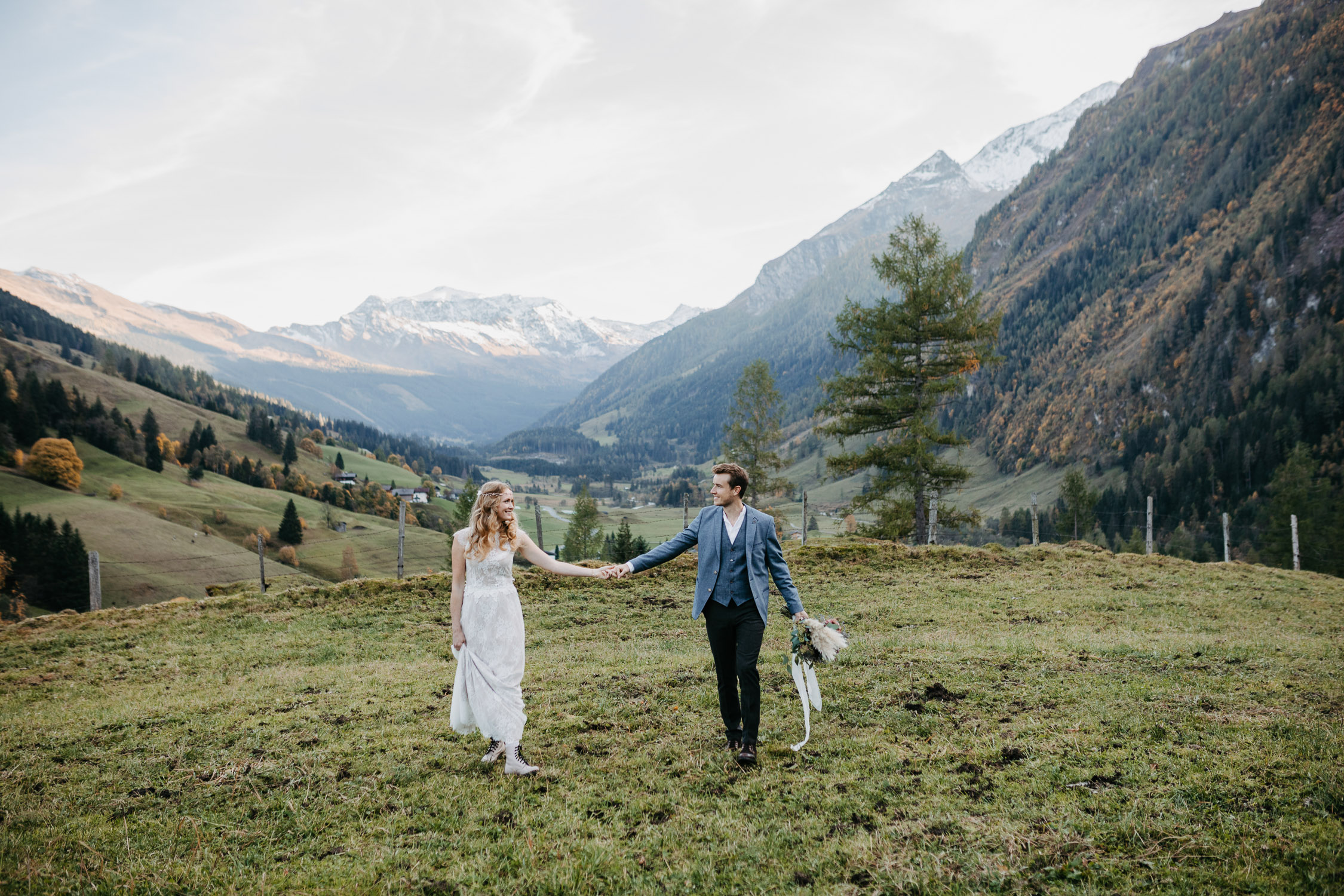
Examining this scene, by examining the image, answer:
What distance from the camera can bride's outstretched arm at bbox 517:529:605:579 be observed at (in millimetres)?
7637

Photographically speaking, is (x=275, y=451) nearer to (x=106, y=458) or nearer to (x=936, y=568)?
(x=106, y=458)

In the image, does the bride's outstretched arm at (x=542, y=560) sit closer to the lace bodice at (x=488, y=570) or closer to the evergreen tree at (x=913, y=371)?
the lace bodice at (x=488, y=570)

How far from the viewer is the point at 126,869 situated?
528cm

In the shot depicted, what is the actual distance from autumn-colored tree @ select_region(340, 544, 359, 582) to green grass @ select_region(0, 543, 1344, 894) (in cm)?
8350

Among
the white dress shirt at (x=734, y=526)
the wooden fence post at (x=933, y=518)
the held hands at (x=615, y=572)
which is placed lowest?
the wooden fence post at (x=933, y=518)

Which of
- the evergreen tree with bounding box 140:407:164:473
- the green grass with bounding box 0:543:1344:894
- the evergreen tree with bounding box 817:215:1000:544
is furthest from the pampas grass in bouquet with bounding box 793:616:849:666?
the evergreen tree with bounding box 140:407:164:473

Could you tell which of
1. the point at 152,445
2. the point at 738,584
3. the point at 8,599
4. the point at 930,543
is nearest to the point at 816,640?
the point at 738,584

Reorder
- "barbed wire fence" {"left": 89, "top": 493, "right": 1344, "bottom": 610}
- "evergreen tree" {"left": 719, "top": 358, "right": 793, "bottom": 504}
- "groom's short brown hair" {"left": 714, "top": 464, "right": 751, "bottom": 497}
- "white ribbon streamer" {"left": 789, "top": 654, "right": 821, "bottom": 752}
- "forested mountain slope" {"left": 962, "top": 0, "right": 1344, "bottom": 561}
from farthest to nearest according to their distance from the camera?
"forested mountain slope" {"left": 962, "top": 0, "right": 1344, "bottom": 561}, "evergreen tree" {"left": 719, "top": 358, "right": 793, "bottom": 504}, "barbed wire fence" {"left": 89, "top": 493, "right": 1344, "bottom": 610}, "white ribbon streamer" {"left": 789, "top": 654, "right": 821, "bottom": 752}, "groom's short brown hair" {"left": 714, "top": 464, "right": 751, "bottom": 497}

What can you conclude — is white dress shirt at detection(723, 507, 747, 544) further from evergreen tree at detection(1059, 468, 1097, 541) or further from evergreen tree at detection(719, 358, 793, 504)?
evergreen tree at detection(1059, 468, 1097, 541)

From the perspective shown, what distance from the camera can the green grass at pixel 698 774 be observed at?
510 cm

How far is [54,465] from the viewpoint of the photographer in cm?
9719

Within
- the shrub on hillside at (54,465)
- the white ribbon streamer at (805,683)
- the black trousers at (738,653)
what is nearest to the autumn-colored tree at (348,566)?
the shrub on hillside at (54,465)

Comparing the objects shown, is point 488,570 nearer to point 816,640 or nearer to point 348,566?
point 816,640

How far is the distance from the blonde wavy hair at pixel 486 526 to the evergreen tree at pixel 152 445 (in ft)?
471
